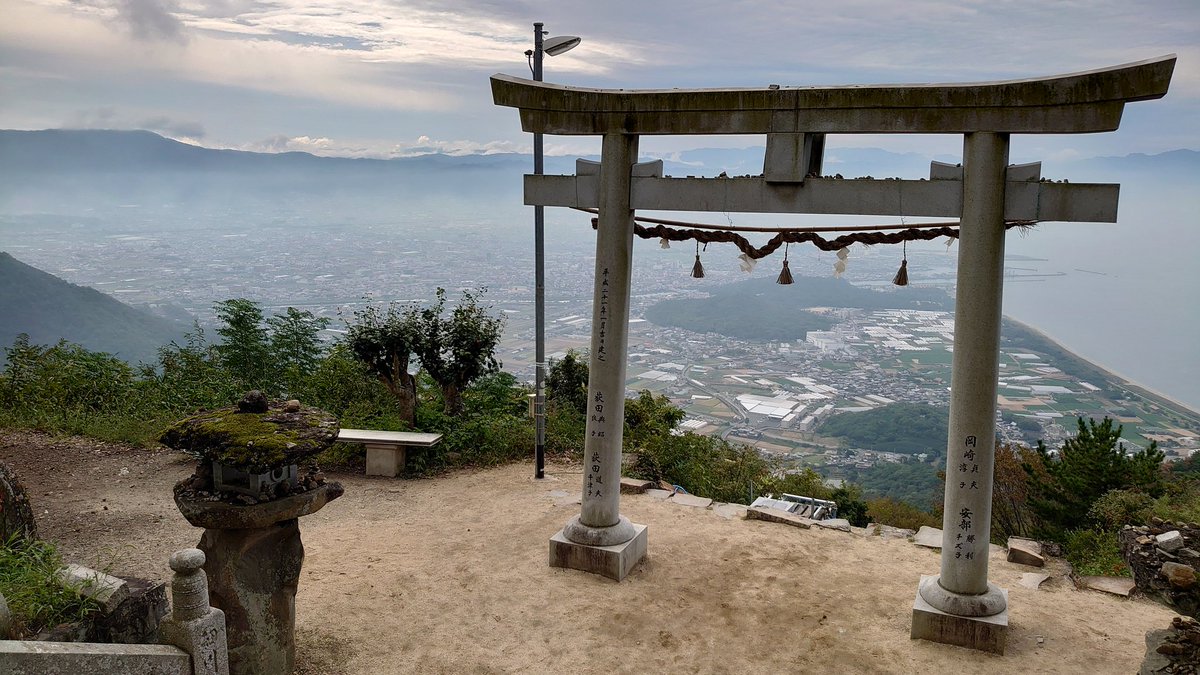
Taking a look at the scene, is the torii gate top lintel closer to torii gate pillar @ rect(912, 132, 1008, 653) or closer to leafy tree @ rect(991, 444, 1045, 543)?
torii gate pillar @ rect(912, 132, 1008, 653)

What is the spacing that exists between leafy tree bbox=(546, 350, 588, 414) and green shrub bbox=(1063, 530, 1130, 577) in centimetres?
691

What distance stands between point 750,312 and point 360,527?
25268 millimetres

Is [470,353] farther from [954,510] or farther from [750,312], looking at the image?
[750,312]

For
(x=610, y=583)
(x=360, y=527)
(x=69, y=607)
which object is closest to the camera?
(x=69, y=607)

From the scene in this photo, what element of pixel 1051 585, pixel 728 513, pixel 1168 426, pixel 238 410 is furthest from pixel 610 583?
pixel 1168 426

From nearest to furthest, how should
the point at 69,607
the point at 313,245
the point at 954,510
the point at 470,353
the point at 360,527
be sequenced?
the point at 69,607, the point at 954,510, the point at 360,527, the point at 470,353, the point at 313,245

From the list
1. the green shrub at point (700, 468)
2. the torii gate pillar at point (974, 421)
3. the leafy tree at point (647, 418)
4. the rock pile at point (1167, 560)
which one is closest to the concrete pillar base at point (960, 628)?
the torii gate pillar at point (974, 421)

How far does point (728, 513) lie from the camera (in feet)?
30.9

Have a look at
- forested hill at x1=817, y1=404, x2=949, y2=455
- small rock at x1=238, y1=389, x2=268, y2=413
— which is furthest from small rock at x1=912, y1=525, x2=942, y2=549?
forested hill at x1=817, y1=404, x2=949, y2=455

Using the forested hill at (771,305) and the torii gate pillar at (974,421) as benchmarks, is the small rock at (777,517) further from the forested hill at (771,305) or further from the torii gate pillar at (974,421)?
the forested hill at (771,305)

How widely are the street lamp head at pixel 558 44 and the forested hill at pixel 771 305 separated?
20.5 metres

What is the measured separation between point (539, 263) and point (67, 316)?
74.5 ft

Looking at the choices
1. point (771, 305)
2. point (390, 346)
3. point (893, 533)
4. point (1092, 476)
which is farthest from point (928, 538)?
point (771, 305)

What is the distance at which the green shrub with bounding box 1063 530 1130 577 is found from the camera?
311 inches
